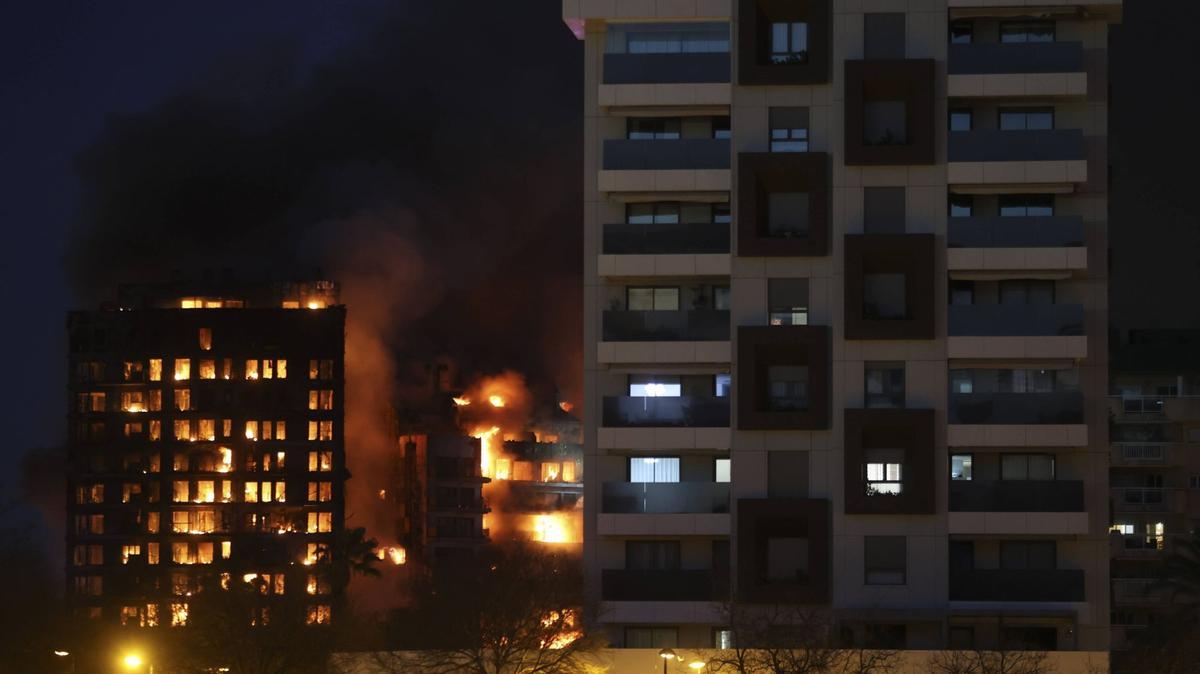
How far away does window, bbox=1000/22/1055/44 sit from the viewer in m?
62.9

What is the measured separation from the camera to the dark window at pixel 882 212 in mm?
61000

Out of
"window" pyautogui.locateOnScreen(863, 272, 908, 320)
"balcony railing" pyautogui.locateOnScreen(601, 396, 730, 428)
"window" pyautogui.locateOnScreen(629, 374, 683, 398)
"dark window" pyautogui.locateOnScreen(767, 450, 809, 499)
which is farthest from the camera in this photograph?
"window" pyautogui.locateOnScreen(629, 374, 683, 398)

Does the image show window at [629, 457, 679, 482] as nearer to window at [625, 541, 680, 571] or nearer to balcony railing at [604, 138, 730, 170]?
window at [625, 541, 680, 571]

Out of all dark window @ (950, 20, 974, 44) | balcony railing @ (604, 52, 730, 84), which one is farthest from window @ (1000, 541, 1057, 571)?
balcony railing @ (604, 52, 730, 84)

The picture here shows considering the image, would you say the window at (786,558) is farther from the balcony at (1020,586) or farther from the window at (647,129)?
the window at (647,129)

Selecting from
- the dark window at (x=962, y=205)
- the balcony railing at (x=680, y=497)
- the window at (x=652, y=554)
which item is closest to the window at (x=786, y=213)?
the dark window at (x=962, y=205)

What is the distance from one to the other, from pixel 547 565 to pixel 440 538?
6037cm

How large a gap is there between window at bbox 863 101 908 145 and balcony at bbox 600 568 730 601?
14.5m

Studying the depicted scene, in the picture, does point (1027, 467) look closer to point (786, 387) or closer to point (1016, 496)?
point (1016, 496)

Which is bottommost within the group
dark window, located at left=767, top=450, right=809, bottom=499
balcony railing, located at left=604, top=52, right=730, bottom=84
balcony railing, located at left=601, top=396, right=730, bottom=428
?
dark window, located at left=767, top=450, right=809, bottom=499

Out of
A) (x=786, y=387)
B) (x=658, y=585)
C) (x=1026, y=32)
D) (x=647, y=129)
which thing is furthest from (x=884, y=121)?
(x=658, y=585)

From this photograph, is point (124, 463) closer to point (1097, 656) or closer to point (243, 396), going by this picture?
point (243, 396)

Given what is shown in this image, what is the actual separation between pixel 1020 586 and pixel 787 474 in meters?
7.80

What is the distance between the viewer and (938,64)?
61.3m
